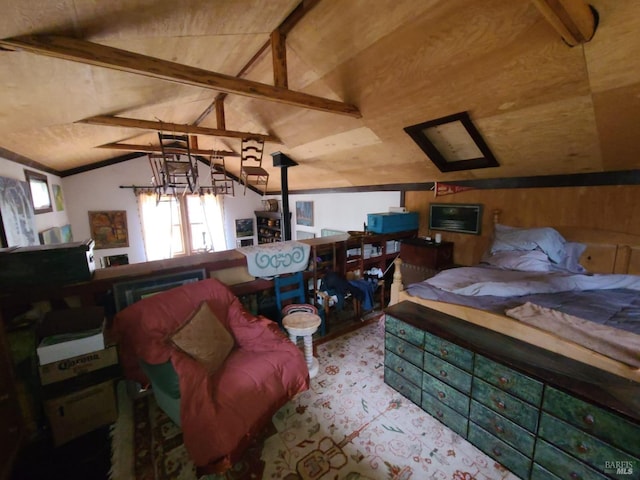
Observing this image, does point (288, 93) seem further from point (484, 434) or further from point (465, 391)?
point (484, 434)

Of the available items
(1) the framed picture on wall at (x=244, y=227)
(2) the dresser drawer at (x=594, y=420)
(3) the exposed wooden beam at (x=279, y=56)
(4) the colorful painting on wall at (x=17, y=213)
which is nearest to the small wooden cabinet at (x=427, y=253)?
(2) the dresser drawer at (x=594, y=420)

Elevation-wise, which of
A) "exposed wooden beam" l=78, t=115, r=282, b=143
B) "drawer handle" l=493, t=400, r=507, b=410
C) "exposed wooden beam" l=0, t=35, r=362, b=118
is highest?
"exposed wooden beam" l=78, t=115, r=282, b=143

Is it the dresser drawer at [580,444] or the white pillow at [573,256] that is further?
the white pillow at [573,256]

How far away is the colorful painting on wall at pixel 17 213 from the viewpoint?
2453 mm

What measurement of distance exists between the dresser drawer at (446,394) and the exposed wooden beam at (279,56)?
8.91 ft

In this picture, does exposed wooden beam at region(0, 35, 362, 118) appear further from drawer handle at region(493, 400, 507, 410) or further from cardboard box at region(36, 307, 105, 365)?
drawer handle at region(493, 400, 507, 410)

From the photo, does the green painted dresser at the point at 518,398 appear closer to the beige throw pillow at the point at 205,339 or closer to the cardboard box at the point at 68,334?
the beige throw pillow at the point at 205,339

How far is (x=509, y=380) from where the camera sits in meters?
1.45

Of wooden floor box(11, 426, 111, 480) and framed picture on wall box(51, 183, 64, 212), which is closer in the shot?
wooden floor box(11, 426, 111, 480)

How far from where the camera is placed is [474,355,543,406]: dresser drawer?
53.4 inches

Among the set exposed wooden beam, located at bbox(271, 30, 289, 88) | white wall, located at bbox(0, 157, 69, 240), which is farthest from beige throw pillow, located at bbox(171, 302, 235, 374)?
white wall, located at bbox(0, 157, 69, 240)

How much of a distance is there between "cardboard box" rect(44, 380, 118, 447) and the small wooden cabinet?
11.5ft

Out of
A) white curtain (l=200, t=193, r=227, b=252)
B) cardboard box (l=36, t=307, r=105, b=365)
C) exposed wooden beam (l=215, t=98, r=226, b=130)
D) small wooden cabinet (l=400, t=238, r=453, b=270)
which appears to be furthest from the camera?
white curtain (l=200, t=193, r=227, b=252)

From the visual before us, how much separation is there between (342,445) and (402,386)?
66 centimetres
